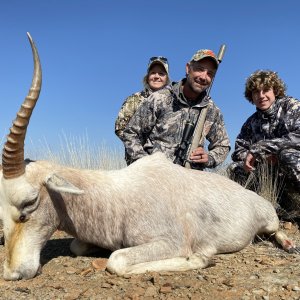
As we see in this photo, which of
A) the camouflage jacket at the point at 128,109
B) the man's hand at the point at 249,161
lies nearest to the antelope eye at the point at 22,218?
the man's hand at the point at 249,161

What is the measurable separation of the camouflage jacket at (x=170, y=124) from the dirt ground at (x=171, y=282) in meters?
2.72

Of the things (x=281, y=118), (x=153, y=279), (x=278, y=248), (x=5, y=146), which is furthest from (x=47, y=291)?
(x=281, y=118)

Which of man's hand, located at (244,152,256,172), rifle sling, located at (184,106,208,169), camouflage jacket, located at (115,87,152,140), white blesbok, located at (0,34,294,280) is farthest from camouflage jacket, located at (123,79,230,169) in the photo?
camouflage jacket, located at (115,87,152,140)

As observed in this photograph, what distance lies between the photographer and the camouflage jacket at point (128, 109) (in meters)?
9.72

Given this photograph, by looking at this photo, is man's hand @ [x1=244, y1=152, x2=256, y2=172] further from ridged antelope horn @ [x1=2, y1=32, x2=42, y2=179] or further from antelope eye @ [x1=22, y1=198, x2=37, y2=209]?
ridged antelope horn @ [x1=2, y1=32, x2=42, y2=179]

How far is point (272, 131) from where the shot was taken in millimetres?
7359

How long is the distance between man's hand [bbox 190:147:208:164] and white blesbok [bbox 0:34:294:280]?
1.69 metres

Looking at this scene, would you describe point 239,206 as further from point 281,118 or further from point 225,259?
point 281,118

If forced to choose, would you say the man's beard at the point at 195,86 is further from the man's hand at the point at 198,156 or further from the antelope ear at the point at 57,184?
the antelope ear at the point at 57,184

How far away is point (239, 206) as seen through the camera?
198 inches

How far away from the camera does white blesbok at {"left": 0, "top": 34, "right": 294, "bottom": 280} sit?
4000mm

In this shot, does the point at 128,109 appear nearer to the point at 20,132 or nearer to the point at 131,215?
the point at 131,215

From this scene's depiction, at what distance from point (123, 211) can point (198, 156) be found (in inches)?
107

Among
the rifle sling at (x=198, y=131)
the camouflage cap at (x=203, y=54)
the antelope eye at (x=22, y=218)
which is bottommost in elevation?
the antelope eye at (x=22, y=218)
